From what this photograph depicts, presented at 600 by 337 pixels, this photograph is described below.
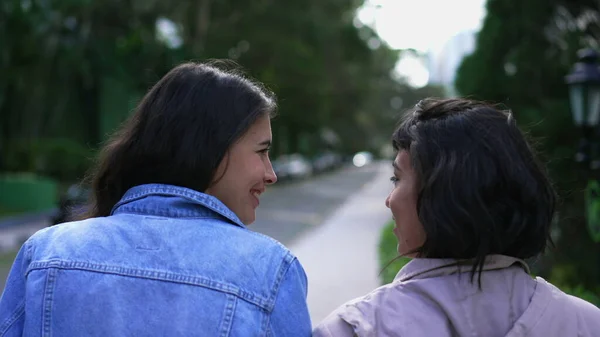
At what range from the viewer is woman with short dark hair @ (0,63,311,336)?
1.65m

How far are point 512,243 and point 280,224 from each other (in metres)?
18.6

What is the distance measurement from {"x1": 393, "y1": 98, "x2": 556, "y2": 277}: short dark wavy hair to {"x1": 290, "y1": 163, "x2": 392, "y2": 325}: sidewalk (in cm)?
662

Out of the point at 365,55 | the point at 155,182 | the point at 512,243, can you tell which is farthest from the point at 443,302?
the point at 365,55

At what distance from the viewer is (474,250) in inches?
64.5

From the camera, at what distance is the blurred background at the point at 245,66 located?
36.3 feet

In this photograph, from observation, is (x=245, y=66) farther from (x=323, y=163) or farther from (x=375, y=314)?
(x=323, y=163)

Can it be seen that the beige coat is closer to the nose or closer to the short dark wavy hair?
the short dark wavy hair

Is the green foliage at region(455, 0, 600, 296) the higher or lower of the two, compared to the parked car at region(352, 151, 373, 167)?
higher

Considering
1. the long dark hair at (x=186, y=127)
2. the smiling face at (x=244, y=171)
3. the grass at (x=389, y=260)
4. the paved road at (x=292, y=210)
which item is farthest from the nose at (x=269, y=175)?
the paved road at (x=292, y=210)

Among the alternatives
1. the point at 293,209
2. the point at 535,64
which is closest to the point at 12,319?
the point at 535,64

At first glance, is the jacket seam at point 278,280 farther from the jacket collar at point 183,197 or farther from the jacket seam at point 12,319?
the jacket seam at point 12,319

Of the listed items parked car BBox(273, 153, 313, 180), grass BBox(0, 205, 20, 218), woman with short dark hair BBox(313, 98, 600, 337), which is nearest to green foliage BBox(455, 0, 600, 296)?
woman with short dark hair BBox(313, 98, 600, 337)

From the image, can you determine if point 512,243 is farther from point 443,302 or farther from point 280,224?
point 280,224

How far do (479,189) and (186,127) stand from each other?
0.65 m
